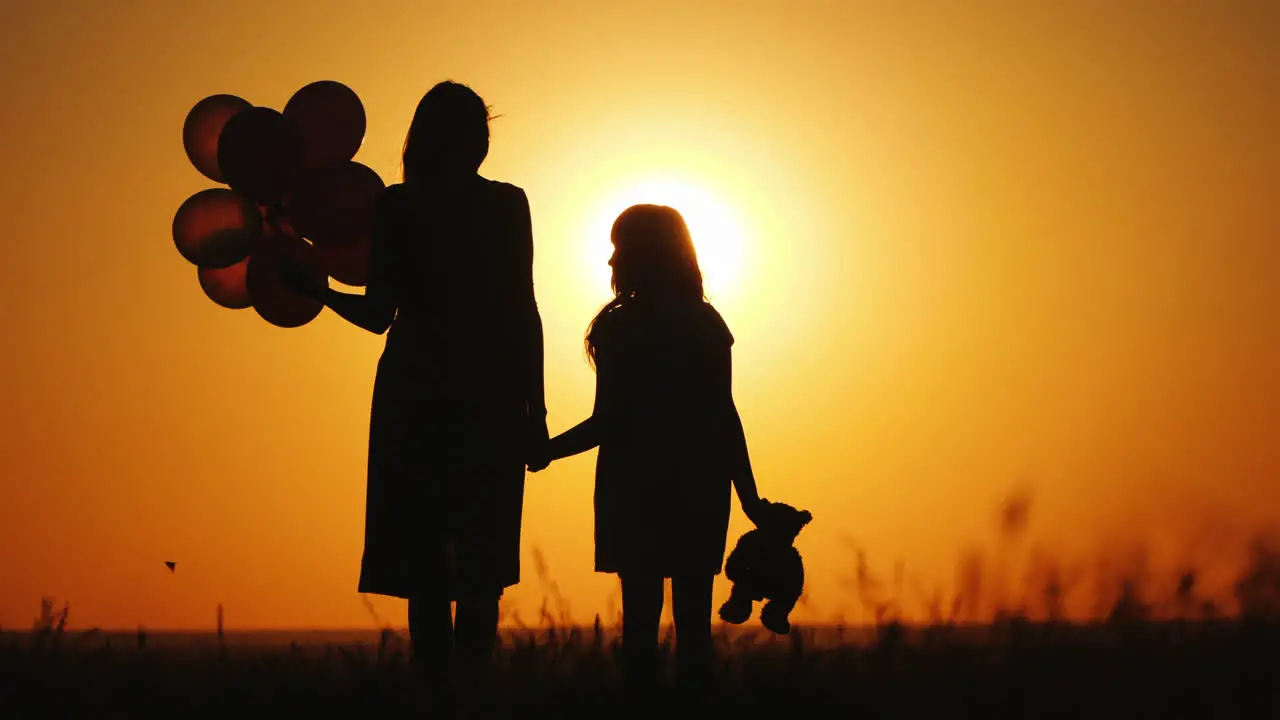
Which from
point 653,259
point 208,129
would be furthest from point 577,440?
point 208,129

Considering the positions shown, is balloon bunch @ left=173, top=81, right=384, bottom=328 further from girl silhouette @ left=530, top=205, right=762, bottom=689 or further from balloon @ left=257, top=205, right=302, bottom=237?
girl silhouette @ left=530, top=205, right=762, bottom=689

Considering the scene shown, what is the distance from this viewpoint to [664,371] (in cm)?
564

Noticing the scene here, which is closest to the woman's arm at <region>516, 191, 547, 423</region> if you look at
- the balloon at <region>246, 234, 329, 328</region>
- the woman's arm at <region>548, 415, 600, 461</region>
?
the woman's arm at <region>548, 415, 600, 461</region>

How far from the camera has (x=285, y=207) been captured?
6195 millimetres

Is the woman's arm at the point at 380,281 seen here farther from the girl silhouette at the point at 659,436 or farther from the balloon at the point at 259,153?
the balloon at the point at 259,153

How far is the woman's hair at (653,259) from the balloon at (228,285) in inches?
62.3

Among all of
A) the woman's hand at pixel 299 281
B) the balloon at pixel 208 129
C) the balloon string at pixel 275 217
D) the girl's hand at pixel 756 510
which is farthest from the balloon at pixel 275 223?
the girl's hand at pixel 756 510

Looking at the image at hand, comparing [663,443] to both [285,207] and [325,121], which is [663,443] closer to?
[285,207]

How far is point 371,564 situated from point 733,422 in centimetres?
141

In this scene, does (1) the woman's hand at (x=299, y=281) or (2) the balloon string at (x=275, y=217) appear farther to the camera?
(2) the balloon string at (x=275, y=217)

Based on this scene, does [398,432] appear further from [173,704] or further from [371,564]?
[173,704]

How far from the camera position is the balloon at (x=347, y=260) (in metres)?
6.10

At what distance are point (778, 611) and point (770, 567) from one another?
0.20 m

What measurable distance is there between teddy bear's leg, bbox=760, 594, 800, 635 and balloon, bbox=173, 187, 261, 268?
2503 mm
